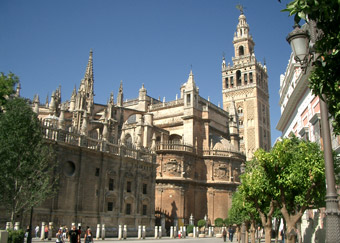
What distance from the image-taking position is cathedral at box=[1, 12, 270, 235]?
27.7 metres

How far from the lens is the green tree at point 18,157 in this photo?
59.8 ft

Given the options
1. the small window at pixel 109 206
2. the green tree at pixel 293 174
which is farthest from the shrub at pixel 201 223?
the green tree at pixel 293 174

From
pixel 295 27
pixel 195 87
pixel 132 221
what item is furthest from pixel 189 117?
pixel 295 27

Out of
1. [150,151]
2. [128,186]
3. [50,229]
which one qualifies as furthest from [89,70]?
[50,229]

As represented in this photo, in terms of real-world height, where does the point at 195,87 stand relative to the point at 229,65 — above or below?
below

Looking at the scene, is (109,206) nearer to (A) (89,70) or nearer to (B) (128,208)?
(B) (128,208)

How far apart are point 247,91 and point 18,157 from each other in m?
61.7

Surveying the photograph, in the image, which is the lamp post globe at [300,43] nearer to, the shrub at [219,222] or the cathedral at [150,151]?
the cathedral at [150,151]

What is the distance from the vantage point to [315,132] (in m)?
18.7

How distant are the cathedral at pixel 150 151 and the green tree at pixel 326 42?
2279cm

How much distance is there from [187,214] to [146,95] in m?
21.8

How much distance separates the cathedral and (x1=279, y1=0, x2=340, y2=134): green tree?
22794mm

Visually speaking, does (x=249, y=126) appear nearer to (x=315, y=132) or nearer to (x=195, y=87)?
(x=195, y=87)

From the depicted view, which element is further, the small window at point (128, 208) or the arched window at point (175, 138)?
the arched window at point (175, 138)
